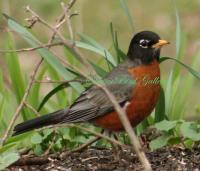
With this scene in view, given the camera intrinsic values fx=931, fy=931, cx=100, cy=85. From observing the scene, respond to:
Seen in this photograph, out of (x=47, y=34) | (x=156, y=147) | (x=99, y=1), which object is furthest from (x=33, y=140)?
(x=99, y=1)

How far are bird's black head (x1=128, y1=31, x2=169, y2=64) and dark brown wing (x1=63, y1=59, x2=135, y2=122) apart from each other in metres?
0.27

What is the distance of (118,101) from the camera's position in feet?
21.0

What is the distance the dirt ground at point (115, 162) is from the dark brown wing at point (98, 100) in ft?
1.40

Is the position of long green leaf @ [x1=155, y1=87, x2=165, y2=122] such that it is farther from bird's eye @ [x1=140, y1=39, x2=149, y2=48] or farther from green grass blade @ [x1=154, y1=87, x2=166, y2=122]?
bird's eye @ [x1=140, y1=39, x2=149, y2=48]

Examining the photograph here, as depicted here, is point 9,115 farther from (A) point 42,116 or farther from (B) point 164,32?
(B) point 164,32

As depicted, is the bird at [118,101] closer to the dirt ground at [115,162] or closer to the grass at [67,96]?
the grass at [67,96]

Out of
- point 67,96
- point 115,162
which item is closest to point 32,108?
point 115,162

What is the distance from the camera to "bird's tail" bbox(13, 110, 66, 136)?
6.23 meters

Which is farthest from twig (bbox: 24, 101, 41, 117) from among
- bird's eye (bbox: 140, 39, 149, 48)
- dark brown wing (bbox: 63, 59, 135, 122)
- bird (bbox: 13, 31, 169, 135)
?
bird's eye (bbox: 140, 39, 149, 48)

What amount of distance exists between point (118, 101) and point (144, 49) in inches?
21.8

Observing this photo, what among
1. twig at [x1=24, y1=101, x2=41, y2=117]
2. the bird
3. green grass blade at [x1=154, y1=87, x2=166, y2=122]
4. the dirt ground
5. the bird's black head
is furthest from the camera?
the bird's black head

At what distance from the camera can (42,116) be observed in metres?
6.29

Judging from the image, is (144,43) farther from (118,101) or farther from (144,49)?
(118,101)

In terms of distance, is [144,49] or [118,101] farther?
[144,49]
